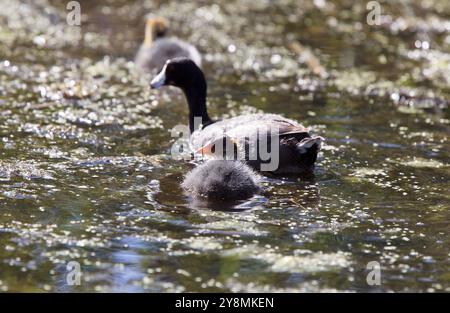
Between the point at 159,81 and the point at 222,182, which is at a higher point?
the point at 159,81

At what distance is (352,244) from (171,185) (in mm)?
1573

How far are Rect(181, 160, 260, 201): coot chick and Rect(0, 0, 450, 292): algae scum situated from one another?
0.15 metres

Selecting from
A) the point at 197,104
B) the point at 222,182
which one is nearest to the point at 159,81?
the point at 197,104

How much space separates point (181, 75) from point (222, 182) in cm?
232

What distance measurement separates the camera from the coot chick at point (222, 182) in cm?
587

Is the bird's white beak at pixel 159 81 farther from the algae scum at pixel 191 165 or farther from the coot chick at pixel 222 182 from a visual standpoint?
the coot chick at pixel 222 182

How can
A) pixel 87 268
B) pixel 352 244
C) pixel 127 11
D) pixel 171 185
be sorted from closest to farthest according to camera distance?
pixel 87 268 → pixel 352 244 → pixel 171 185 → pixel 127 11

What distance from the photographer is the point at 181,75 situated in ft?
26.1

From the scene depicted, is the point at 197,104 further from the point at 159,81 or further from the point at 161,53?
the point at 161,53

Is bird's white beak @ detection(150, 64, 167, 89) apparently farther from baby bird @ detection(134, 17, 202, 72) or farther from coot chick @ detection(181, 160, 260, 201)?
coot chick @ detection(181, 160, 260, 201)

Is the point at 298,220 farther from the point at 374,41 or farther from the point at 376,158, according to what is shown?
the point at 374,41

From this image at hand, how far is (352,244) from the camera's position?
5.16 meters

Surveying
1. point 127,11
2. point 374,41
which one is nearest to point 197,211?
point 374,41
